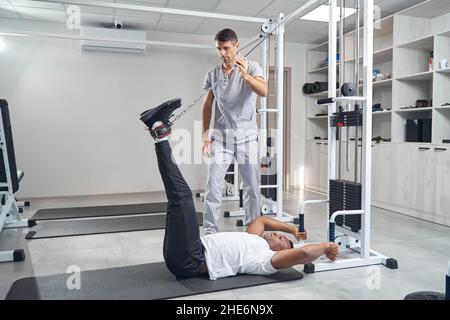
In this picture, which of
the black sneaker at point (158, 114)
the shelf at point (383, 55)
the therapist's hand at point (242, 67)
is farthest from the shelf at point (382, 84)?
the black sneaker at point (158, 114)

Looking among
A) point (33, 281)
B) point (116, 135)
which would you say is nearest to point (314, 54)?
point (116, 135)

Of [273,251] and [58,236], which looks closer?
[273,251]

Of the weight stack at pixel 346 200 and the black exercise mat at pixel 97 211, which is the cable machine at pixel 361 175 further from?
the black exercise mat at pixel 97 211

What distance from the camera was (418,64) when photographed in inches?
167

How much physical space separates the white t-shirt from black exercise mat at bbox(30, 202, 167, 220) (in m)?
2.19

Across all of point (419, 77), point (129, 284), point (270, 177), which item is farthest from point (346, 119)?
point (419, 77)

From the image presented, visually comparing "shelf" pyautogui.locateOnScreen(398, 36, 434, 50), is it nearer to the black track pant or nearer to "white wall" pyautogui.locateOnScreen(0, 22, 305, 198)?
"white wall" pyautogui.locateOnScreen(0, 22, 305, 198)

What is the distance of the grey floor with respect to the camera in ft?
6.63

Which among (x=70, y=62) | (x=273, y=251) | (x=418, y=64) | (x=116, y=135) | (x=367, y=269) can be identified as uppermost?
(x=70, y=62)

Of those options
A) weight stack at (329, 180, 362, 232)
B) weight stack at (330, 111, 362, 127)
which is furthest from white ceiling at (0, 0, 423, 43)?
weight stack at (329, 180, 362, 232)

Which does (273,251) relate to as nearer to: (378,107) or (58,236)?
(58,236)

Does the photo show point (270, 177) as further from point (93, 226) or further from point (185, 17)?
point (185, 17)

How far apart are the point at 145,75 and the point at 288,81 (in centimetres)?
219

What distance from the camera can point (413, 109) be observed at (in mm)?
3994
